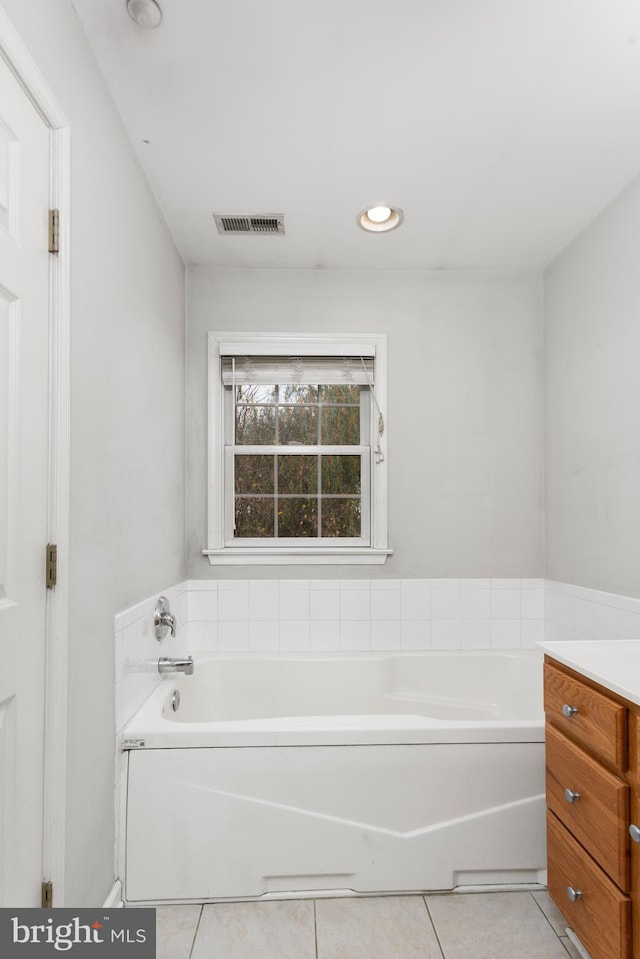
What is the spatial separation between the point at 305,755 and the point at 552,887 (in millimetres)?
799

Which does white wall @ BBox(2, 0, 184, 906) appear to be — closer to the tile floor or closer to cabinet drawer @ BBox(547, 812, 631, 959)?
the tile floor

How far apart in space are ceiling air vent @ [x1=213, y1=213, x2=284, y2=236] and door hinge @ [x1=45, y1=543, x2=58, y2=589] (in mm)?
1720

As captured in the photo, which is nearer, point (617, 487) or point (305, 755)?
point (305, 755)

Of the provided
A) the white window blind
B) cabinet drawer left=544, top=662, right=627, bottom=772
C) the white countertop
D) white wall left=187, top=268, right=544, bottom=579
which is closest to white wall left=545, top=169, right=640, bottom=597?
white wall left=187, top=268, right=544, bottom=579

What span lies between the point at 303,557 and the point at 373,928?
5.29ft

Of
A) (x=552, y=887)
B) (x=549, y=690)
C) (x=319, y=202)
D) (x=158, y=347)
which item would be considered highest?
(x=319, y=202)

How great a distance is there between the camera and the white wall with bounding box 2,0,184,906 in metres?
1.60

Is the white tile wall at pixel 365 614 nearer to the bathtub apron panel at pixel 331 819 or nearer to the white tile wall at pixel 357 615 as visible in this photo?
the white tile wall at pixel 357 615

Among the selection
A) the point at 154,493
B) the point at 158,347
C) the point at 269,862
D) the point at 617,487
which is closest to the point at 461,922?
the point at 269,862

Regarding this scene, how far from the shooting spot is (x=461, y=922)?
1911mm

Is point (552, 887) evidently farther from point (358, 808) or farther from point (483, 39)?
point (483, 39)

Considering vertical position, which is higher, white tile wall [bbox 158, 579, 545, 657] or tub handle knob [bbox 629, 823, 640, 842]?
white tile wall [bbox 158, 579, 545, 657]

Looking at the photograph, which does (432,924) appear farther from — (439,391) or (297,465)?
(439,391)

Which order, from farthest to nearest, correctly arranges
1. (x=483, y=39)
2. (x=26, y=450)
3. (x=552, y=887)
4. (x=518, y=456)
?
(x=518, y=456) < (x=552, y=887) < (x=483, y=39) < (x=26, y=450)
